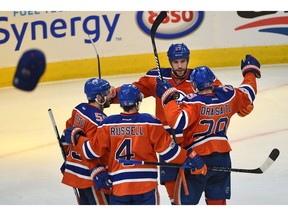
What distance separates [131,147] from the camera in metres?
3.90

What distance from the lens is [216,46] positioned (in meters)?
8.41

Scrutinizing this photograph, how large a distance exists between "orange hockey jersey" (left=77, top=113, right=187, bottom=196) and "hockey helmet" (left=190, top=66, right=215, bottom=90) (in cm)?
32

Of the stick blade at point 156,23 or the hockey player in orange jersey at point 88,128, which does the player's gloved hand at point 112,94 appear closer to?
the hockey player in orange jersey at point 88,128

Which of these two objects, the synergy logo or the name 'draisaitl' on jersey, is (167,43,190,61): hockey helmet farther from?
the synergy logo

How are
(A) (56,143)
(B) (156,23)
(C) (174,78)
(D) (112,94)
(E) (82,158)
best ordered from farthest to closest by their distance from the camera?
(A) (56,143) < (B) (156,23) < (C) (174,78) < (D) (112,94) < (E) (82,158)

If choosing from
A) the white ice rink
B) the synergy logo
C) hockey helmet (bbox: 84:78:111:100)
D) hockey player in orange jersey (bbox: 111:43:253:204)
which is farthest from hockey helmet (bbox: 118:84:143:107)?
the synergy logo

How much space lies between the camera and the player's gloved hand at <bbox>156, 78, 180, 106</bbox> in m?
4.08

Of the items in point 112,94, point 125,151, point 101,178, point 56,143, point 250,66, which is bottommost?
point 56,143

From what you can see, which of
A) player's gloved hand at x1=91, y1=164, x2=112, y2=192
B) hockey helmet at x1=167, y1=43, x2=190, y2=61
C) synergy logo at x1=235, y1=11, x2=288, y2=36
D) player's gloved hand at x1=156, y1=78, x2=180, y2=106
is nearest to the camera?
player's gloved hand at x1=91, y1=164, x2=112, y2=192

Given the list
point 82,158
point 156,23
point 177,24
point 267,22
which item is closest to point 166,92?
point 82,158

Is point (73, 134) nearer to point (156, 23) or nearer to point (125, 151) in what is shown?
point (125, 151)

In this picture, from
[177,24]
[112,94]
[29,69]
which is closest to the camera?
[29,69]

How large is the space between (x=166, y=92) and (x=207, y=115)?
24cm
